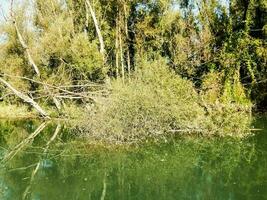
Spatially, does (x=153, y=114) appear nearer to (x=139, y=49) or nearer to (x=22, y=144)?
(x=22, y=144)

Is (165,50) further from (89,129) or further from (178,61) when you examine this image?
(89,129)

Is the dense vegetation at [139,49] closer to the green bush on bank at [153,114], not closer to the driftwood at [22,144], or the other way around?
the green bush on bank at [153,114]

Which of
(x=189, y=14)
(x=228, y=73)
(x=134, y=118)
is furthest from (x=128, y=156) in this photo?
Result: (x=189, y=14)

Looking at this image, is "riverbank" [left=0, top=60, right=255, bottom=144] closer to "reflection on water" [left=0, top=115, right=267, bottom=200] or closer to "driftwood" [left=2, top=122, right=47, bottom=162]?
"reflection on water" [left=0, top=115, right=267, bottom=200]

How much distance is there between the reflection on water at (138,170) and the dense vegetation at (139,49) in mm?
1885

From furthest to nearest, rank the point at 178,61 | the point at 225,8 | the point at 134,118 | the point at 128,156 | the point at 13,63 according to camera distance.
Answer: the point at 13,63 < the point at 178,61 < the point at 225,8 < the point at 134,118 < the point at 128,156

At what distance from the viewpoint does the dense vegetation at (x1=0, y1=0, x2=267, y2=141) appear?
19406mm

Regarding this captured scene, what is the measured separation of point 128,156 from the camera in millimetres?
12109

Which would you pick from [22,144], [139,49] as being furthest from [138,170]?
[139,49]

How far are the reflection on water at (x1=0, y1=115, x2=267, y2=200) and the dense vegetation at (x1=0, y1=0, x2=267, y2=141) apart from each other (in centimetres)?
188

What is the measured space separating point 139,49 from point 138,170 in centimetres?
1513

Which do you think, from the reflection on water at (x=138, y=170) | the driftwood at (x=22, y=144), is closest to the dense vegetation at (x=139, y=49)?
the driftwood at (x=22, y=144)

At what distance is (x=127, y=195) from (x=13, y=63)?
20304 mm

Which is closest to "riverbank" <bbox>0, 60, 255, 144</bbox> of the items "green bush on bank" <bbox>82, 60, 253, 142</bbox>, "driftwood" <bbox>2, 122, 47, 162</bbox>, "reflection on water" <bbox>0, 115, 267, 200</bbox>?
"green bush on bank" <bbox>82, 60, 253, 142</bbox>
